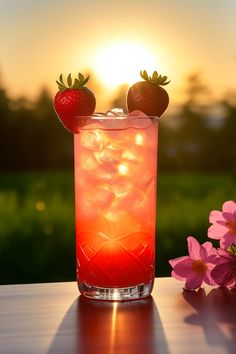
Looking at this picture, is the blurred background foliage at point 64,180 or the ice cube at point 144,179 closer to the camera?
the ice cube at point 144,179

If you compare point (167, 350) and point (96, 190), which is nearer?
point (167, 350)

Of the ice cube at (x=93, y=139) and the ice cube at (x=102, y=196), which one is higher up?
the ice cube at (x=93, y=139)

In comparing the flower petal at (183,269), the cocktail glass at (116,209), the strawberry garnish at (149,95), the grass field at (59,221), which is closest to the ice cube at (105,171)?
the cocktail glass at (116,209)

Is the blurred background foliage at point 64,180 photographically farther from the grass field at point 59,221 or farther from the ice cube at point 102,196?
the ice cube at point 102,196

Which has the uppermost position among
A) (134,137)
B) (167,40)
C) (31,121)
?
(167,40)

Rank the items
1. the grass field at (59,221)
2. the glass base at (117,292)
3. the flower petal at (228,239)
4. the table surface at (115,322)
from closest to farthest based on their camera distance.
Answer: the table surface at (115,322) < the glass base at (117,292) < the flower petal at (228,239) < the grass field at (59,221)

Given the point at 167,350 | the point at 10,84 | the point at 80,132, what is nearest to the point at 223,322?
the point at 167,350

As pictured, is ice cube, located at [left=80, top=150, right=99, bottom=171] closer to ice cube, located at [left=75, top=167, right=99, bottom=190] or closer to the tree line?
ice cube, located at [left=75, top=167, right=99, bottom=190]

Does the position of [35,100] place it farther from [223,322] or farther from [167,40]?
[223,322]
